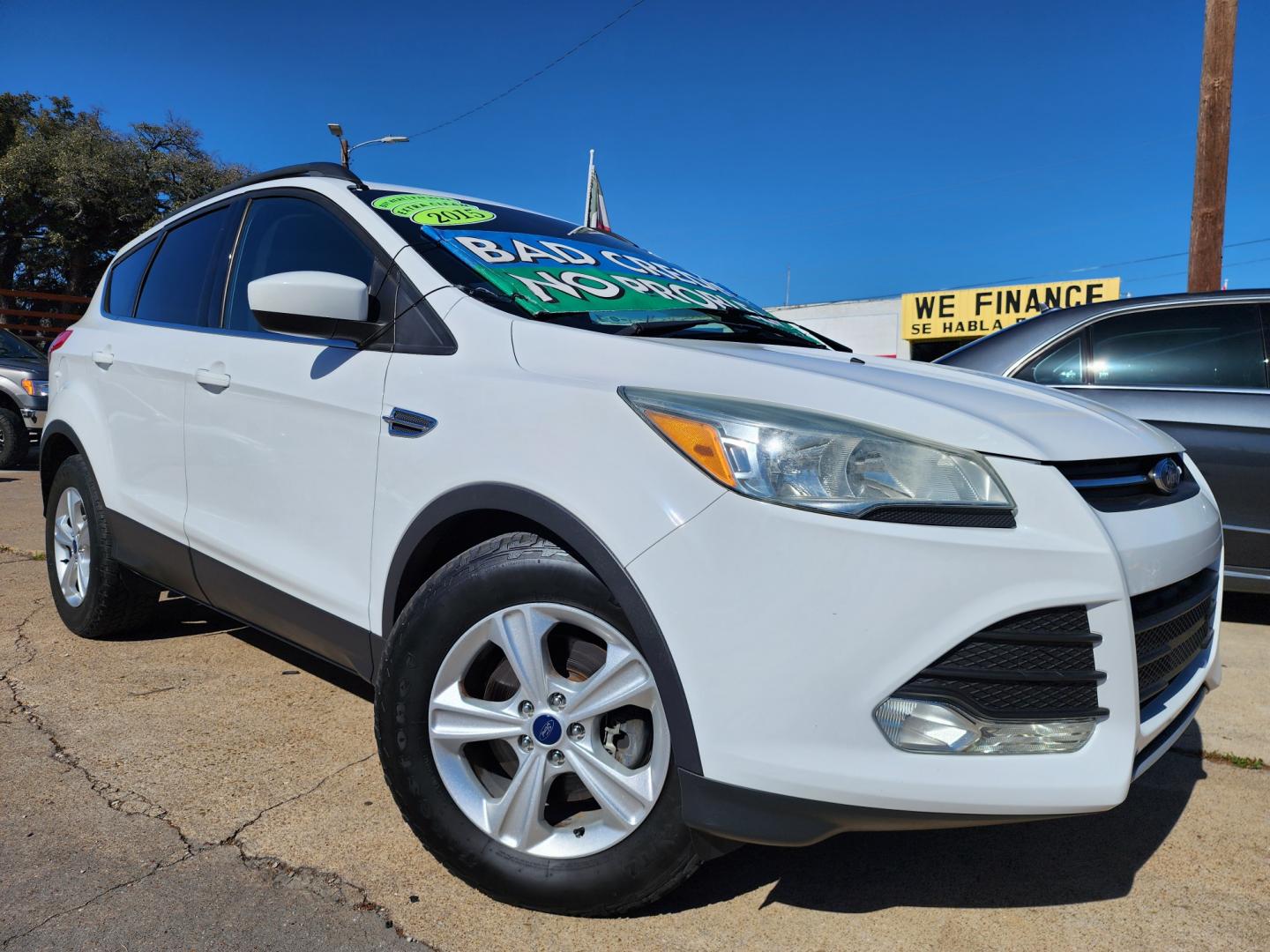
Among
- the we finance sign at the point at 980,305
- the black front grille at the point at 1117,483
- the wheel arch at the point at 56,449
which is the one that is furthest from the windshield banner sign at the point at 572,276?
the we finance sign at the point at 980,305

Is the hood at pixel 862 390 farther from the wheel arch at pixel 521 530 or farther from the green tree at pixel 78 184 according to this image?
the green tree at pixel 78 184

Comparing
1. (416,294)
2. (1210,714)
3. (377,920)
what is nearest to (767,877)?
(377,920)

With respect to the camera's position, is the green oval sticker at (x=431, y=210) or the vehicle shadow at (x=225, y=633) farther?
the vehicle shadow at (x=225, y=633)

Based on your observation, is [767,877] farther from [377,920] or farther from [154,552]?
[154,552]

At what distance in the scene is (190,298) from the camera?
324 centimetres

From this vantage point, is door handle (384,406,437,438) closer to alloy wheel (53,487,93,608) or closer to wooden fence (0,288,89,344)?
alloy wheel (53,487,93,608)

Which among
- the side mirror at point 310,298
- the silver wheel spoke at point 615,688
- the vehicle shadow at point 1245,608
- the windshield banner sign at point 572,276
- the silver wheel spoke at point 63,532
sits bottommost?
the vehicle shadow at point 1245,608

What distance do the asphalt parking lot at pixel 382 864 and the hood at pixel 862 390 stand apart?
100 centimetres

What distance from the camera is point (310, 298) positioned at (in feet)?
7.34

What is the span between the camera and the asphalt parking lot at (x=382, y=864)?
1897mm

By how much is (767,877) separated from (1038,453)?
1.15 meters

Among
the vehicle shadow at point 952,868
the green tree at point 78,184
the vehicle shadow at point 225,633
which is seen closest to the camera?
the vehicle shadow at point 952,868

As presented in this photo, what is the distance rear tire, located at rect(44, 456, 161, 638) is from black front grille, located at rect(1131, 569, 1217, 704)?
336 cm

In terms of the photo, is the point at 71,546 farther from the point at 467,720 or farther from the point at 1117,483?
the point at 1117,483
